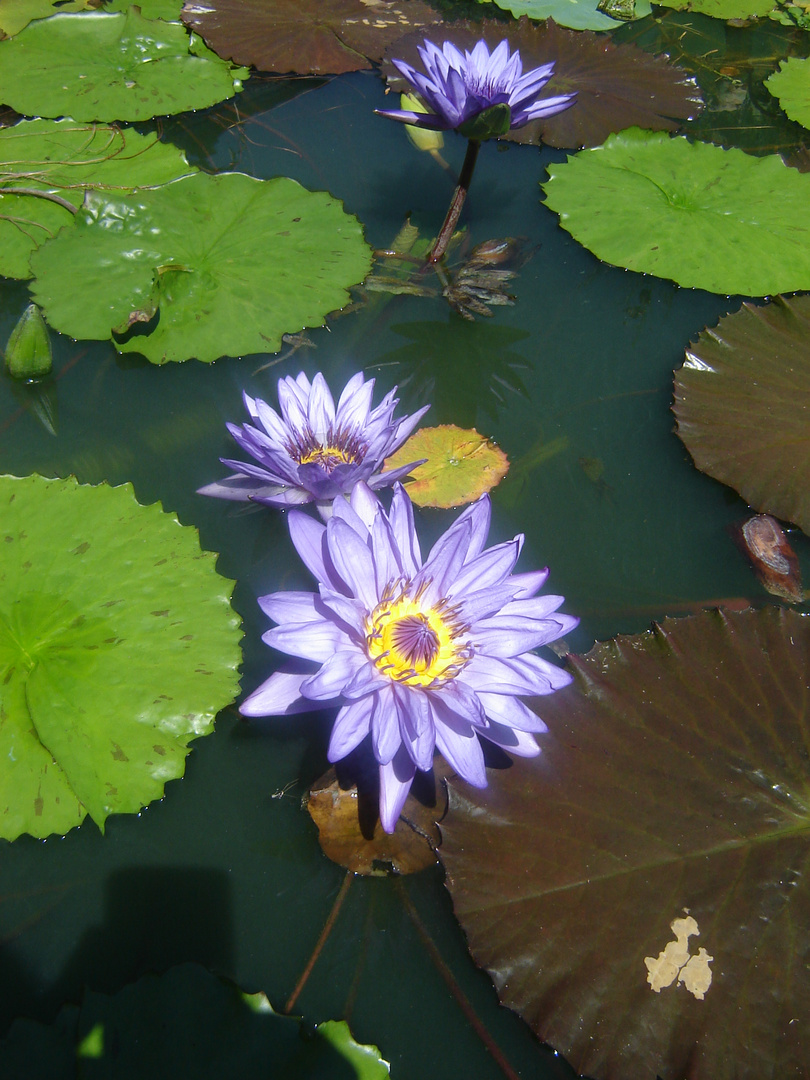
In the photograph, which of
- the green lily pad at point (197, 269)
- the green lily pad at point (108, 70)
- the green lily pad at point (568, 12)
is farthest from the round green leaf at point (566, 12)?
the green lily pad at point (197, 269)

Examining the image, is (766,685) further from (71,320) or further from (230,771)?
(71,320)

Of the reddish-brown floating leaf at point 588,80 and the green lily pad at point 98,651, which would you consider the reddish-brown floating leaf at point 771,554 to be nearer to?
the green lily pad at point 98,651

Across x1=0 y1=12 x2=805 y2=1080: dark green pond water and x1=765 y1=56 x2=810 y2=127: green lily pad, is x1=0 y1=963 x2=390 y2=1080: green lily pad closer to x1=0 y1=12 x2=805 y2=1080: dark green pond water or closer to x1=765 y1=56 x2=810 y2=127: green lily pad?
x1=0 y1=12 x2=805 y2=1080: dark green pond water

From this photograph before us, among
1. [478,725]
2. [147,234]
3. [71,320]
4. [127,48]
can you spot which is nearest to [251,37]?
[127,48]

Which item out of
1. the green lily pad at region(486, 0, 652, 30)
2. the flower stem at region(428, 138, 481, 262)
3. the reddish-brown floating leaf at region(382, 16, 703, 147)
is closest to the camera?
the flower stem at region(428, 138, 481, 262)

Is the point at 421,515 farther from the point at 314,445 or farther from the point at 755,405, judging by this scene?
the point at 755,405

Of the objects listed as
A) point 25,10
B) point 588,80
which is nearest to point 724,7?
point 588,80

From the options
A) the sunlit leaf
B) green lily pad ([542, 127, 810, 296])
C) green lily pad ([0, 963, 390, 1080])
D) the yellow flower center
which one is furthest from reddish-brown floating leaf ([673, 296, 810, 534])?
green lily pad ([0, 963, 390, 1080])
